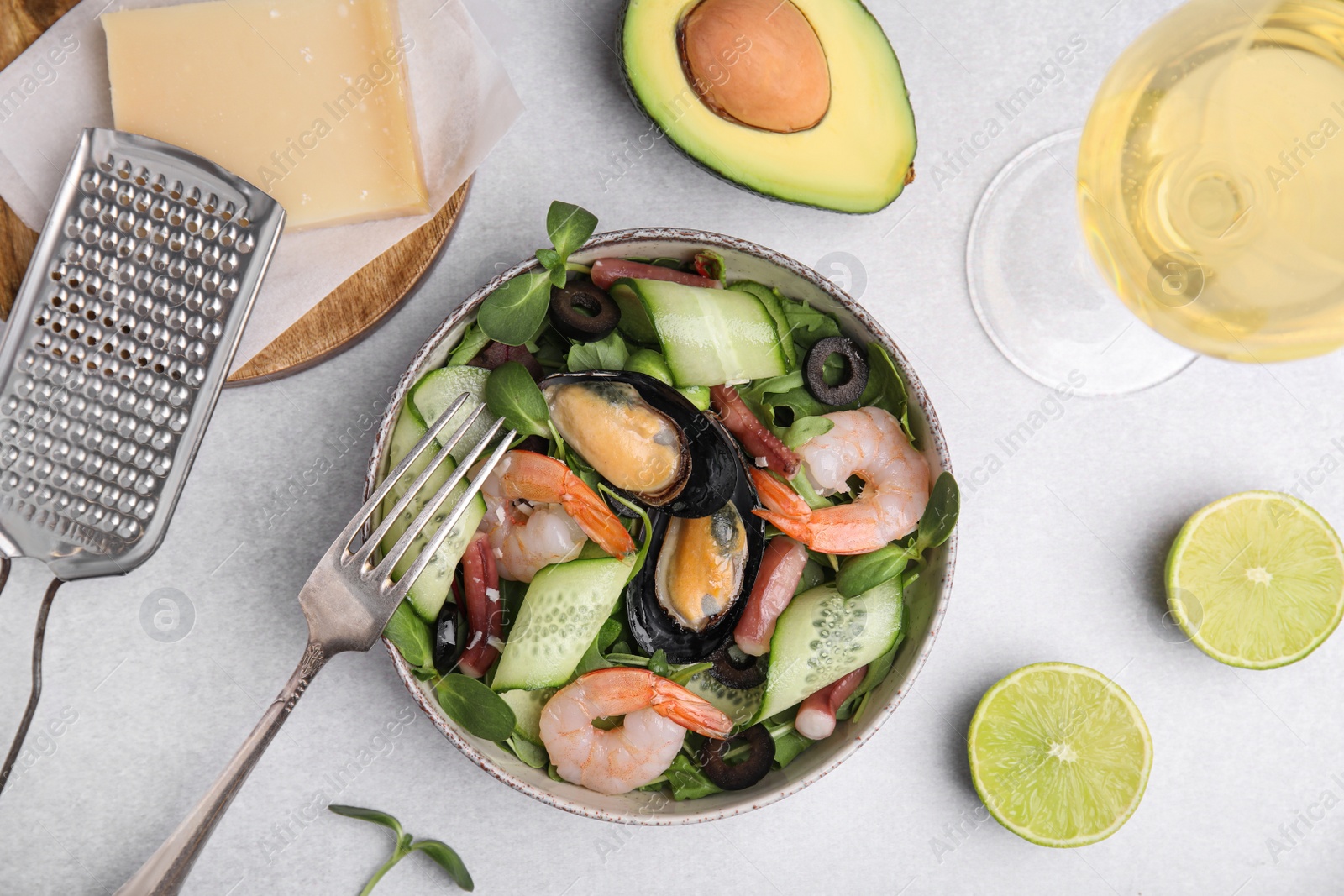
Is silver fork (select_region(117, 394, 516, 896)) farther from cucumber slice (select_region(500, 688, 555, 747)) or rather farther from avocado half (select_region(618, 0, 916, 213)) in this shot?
avocado half (select_region(618, 0, 916, 213))

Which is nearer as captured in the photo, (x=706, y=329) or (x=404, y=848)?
(x=706, y=329)

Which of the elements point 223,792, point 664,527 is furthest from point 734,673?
point 223,792

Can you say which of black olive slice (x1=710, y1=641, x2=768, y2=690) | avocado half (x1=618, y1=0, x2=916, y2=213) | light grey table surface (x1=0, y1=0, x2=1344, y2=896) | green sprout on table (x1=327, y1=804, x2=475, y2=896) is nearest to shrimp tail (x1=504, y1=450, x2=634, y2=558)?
black olive slice (x1=710, y1=641, x2=768, y2=690)

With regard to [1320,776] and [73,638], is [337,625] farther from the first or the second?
[1320,776]

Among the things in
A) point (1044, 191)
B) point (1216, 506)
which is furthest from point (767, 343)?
point (1216, 506)

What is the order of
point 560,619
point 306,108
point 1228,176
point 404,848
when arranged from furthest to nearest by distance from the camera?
1. point 404,848
2. point 306,108
3. point 560,619
4. point 1228,176

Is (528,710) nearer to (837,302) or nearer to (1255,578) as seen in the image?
(837,302)

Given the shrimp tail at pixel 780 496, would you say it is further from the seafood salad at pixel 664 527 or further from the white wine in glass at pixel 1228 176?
the white wine in glass at pixel 1228 176
